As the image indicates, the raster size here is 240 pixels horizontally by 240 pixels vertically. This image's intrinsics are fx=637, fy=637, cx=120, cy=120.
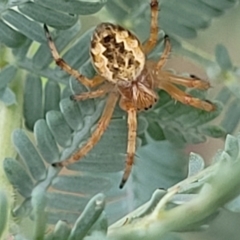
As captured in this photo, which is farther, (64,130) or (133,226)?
(64,130)

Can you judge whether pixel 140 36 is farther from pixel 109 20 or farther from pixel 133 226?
pixel 133 226

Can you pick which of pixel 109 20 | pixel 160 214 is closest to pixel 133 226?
pixel 160 214

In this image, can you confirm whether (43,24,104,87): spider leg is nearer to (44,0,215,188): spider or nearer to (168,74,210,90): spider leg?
(44,0,215,188): spider

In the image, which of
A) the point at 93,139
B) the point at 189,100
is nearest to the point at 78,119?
the point at 93,139

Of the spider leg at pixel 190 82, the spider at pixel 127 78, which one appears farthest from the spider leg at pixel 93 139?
the spider leg at pixel 190 82

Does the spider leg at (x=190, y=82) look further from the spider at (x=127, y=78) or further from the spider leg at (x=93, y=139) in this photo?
the spider leg at (x=93, y=139)

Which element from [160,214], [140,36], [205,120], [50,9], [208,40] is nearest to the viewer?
[160,214]

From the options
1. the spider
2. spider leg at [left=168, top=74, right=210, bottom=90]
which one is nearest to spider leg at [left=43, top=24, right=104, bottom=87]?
the spider
